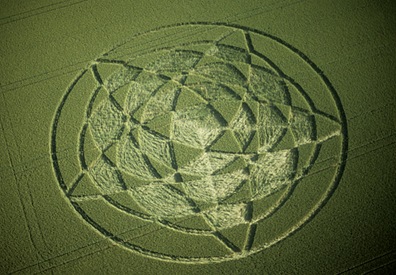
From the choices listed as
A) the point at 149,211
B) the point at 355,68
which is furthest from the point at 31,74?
the point at 355,68

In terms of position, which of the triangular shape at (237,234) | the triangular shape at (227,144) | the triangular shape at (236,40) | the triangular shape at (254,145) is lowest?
the triangular shape at (237,234)

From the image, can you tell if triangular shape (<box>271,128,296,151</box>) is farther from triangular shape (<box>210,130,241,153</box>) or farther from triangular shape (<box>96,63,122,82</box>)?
triangular shape (<box>96,63,122,82</box>)

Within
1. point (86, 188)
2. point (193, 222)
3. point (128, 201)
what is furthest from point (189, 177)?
point (86, 188)

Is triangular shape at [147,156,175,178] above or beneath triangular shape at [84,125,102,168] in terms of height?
beneath

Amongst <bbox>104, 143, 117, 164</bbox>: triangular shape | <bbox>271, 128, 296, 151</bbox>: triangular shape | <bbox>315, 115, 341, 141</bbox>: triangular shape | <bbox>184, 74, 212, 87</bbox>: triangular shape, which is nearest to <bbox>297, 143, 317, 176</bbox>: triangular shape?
<bbox>271, 128, 296, 151</bbox>: triangular shape

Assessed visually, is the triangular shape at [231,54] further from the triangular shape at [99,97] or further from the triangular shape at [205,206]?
the triangular shape at [205,206]

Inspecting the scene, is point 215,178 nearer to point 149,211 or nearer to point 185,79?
point 149,211

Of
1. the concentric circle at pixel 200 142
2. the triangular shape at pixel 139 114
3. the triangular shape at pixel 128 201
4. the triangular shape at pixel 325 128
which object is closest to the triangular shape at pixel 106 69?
the concentric circle at pixel 200 142

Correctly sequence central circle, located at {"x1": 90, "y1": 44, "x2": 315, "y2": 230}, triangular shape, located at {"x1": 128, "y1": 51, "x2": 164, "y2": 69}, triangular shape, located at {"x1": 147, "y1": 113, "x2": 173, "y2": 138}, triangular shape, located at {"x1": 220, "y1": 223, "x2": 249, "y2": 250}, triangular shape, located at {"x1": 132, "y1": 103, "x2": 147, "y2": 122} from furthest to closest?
triangular shape, located at {"x1": 128, "y1": 51, "x2": 164, "y2": 69} < triangular shape, located at {"x1": 132, "y1": 103, "x2": 147, "y2": 122} < triangular shape, located at {"x1": 147, "y1": 113, "x2": 173, "y2": 138} < central circle, located at {"x1": 90, "y1": 44, "x2": 315, "y2": 230} < triangular shape, located at {"x1": 220, "y1": 223, "x2": 249, "y2": 250}
